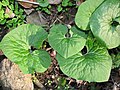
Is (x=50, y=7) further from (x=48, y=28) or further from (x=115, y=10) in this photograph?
(x=115, y=10)

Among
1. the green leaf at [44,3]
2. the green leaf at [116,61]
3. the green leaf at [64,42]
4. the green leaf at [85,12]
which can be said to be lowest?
the green leaf at [116,61]

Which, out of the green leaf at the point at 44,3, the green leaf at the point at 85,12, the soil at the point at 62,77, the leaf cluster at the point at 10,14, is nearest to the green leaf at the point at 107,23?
the green leaf at the point at 85,12

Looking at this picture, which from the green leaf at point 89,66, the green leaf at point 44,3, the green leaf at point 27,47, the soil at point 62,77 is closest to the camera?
the green leaf at point 89,66

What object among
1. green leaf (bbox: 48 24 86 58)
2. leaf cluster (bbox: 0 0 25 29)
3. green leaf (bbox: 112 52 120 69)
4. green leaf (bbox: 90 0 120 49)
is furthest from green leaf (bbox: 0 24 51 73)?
green leaf (bbox: 112 52 120 69)

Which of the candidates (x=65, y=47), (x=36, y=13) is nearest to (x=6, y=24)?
(x=36, y=13)

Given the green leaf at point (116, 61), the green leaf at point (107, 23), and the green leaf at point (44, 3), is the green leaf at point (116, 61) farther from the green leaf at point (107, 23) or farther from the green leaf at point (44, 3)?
the green leaf at point (44, 3)

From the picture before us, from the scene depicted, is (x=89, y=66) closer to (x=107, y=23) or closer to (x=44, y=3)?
(x=107, y=23)

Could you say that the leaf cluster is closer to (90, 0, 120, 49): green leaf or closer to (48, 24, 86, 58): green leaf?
(48, 24, 86, 58): green leaf

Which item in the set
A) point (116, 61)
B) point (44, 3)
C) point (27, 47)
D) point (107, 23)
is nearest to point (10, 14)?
point (44, 3)
